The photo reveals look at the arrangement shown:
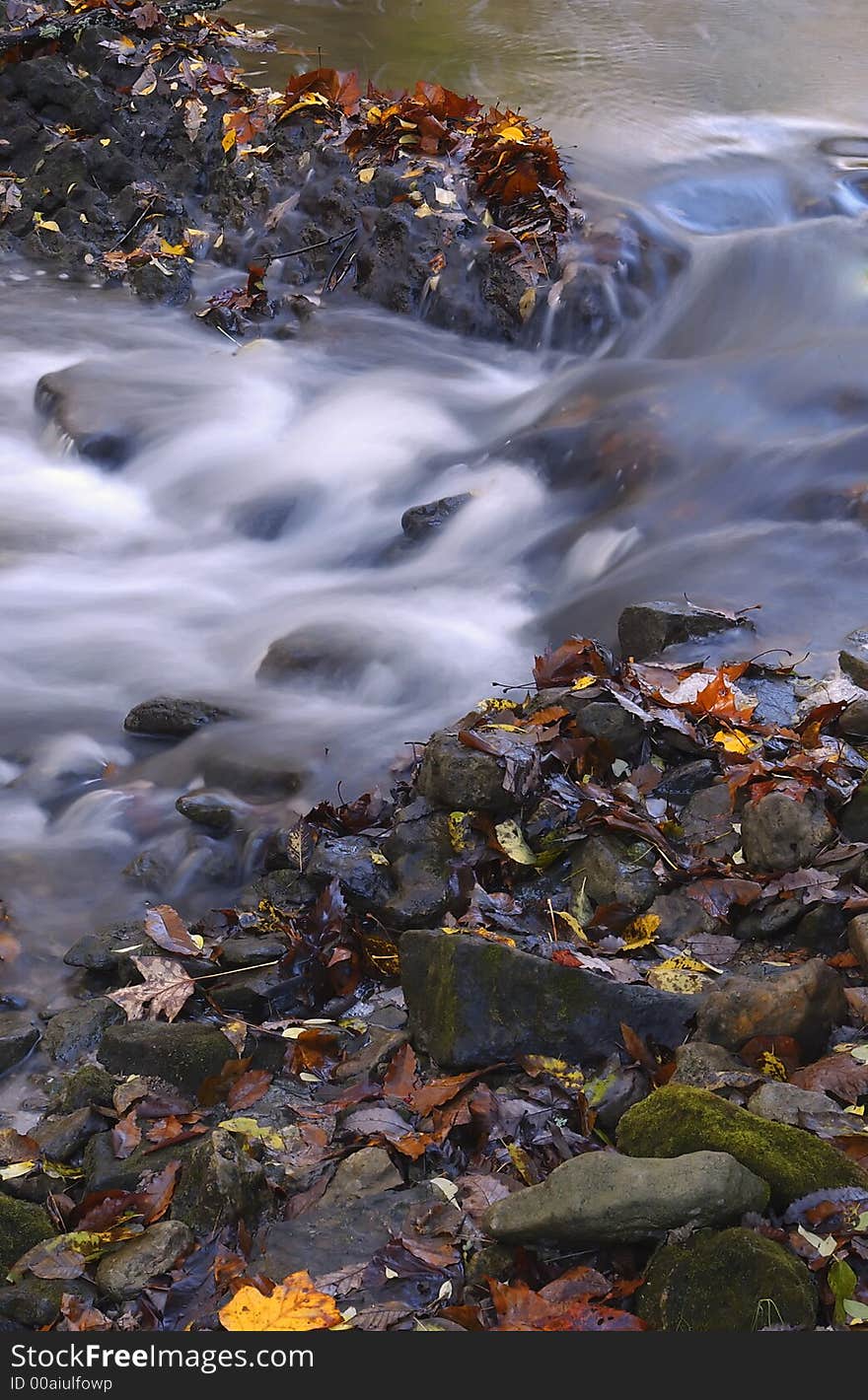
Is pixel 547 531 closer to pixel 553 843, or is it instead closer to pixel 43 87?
pixel 553 843

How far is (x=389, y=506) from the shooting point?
7691 millimetres

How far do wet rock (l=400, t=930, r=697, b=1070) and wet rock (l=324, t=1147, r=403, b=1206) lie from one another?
1.18 feet

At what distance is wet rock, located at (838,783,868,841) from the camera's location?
Answer: 3934 millimetres

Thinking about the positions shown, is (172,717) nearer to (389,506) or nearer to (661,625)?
(661,625)

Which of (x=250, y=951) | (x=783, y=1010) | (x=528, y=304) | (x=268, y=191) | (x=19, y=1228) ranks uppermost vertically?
(x=268, y=191)

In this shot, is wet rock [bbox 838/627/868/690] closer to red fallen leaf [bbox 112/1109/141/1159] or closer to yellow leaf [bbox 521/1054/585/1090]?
yellow leaf [bbox 521/1054/585/1090]

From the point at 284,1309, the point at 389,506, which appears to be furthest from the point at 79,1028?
the point at 389,506

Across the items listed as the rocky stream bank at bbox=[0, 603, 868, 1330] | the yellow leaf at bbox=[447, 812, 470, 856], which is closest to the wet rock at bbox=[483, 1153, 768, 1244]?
the rocky stream bank at bbox=[0, 603, 868, 1330]

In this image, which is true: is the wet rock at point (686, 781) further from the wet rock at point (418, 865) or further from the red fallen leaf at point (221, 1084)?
the red fallen leaf at point (221, 1084)

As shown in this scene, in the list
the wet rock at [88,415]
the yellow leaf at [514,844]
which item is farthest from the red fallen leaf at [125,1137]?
the wet rock at [88,415]

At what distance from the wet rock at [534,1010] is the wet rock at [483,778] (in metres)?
0.92

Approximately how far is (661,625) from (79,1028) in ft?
9.07

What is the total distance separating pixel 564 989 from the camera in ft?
10.8

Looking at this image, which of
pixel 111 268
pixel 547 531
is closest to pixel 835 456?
pixel 547 531
